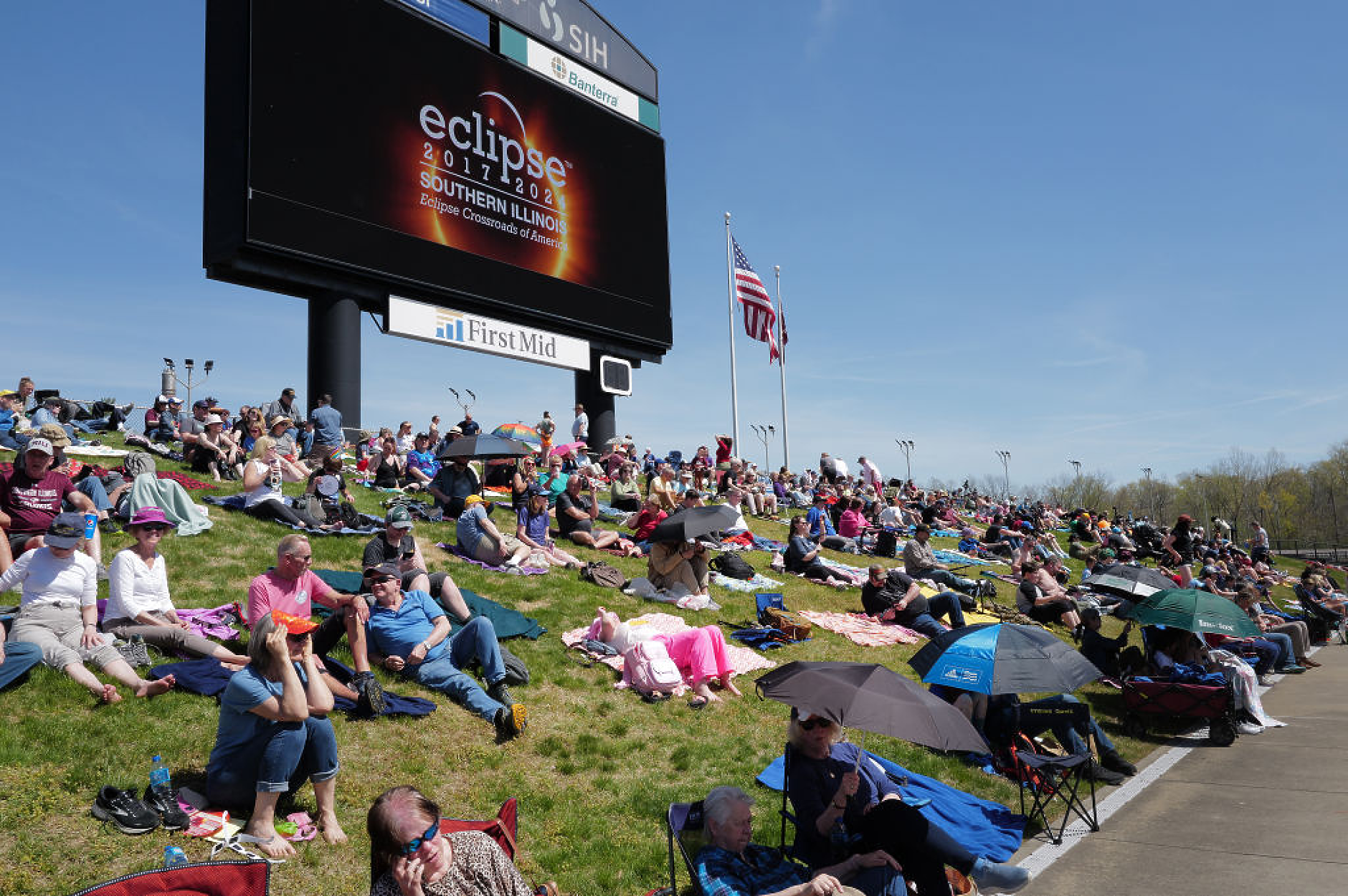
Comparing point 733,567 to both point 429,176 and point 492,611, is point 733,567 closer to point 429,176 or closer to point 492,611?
point 492,611

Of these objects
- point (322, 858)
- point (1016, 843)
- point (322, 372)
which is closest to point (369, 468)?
point (322, 372)

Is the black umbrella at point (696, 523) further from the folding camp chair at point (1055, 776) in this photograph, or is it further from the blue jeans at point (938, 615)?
the folding camp chair at point (1055, 776)

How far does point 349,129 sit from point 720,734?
617 inches

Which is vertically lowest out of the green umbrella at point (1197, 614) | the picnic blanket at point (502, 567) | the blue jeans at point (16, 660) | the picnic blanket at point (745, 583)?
the green umbrella at point (1197, 614)

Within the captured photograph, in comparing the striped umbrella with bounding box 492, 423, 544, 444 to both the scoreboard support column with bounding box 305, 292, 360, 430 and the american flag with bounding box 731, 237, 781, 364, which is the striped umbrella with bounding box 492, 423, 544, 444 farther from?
the american flag with bounding box 731, 237, 781, 364

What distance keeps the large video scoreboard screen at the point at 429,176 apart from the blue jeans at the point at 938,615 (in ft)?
42.2

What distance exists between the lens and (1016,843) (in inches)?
251

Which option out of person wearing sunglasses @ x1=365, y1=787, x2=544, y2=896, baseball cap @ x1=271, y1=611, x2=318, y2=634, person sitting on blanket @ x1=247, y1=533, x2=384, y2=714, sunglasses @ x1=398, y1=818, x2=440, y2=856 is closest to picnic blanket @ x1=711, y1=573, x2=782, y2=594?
person sitting on blanket @ x1=247, y1=533, x2=384, y2=714

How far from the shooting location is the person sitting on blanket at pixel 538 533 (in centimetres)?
1293

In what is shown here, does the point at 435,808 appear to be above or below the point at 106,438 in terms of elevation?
below

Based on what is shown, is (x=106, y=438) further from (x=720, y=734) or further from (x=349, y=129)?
(x=720, y=734)

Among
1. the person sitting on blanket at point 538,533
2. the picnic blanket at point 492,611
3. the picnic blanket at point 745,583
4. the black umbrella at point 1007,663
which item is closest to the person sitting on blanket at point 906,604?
the picnic blanket at point 745,583


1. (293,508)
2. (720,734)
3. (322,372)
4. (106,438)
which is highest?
(322,372)

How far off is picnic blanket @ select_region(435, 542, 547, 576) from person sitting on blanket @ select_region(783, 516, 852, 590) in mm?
5404
